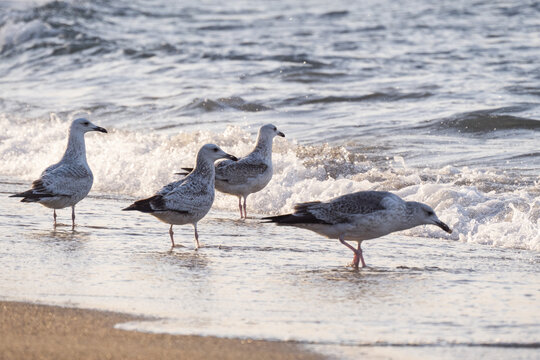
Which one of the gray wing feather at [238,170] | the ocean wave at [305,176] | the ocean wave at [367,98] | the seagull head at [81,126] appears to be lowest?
the ocean wave at [305,176]

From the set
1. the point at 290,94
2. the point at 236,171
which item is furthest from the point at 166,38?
the point at 236,171

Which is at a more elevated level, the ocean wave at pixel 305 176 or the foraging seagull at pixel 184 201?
the foraging seagull at pixel 184 201

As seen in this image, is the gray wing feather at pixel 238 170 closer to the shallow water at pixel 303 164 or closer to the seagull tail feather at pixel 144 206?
the shallow water at pixel 303 164

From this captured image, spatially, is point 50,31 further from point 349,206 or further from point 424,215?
point 424,215

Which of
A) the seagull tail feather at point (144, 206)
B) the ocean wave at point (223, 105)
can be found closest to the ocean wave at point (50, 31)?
the ocean wave at point (223, 105)

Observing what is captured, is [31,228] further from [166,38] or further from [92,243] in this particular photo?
[166,38]

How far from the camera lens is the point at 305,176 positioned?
10.2 m

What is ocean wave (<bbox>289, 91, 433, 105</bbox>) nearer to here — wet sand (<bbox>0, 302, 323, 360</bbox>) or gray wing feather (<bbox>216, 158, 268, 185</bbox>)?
gray wing feather (<bbox>216, 158, 268, 185</bbox>)

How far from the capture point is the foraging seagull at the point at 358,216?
659 centimetres

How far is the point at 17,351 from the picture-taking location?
4.25 meters

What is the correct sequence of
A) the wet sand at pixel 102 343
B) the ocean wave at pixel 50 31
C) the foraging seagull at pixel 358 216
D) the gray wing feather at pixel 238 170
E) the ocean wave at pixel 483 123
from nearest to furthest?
the wet sand at pixel 102 343 < the foraging seagull at pixel 358 216 < the gray wing feather at pixel 238 170 < the ocean wave at pixel 483 123 < the ocean wave at pixel 50 31

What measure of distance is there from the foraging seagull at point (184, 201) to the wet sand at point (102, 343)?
2.24 m

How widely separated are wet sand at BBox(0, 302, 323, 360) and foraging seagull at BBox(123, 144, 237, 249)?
2.24 meters

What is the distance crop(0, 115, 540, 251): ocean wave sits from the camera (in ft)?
26.4
